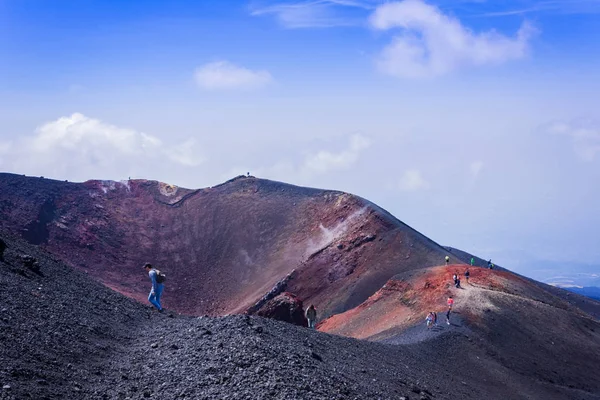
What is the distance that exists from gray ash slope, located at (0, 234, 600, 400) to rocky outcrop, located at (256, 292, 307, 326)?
982 cm

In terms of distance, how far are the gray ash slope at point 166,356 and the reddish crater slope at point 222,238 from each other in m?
21.8

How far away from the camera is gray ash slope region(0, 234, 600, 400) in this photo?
1230cm

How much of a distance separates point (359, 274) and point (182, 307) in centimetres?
→ 1508

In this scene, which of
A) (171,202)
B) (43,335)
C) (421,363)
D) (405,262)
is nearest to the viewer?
(43,335)

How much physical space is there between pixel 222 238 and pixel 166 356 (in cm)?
4351

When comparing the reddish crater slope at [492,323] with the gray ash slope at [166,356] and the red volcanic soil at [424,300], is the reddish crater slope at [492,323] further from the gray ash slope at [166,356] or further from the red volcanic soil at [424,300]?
the gray ash slope at [166,356]

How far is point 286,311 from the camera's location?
3284cm

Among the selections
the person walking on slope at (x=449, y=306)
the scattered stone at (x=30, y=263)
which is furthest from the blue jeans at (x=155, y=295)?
the person walking on slope at (x=449, y=306)

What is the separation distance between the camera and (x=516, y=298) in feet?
112

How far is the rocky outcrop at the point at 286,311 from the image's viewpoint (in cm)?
3253

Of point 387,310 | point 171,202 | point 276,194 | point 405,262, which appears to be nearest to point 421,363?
point 387,310

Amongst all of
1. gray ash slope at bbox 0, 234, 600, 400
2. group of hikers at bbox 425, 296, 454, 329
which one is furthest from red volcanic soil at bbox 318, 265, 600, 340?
gray ash slope at bbox 0, 234, 600, 400

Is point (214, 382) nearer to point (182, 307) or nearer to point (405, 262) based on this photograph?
point (405, 262)

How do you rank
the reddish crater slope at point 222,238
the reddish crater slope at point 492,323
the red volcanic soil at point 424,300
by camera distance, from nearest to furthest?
1. the reddish crater slope at point 492,323
2. the red volcanic soil at point 424,300
3. the reddish crater slope at point 222,238
